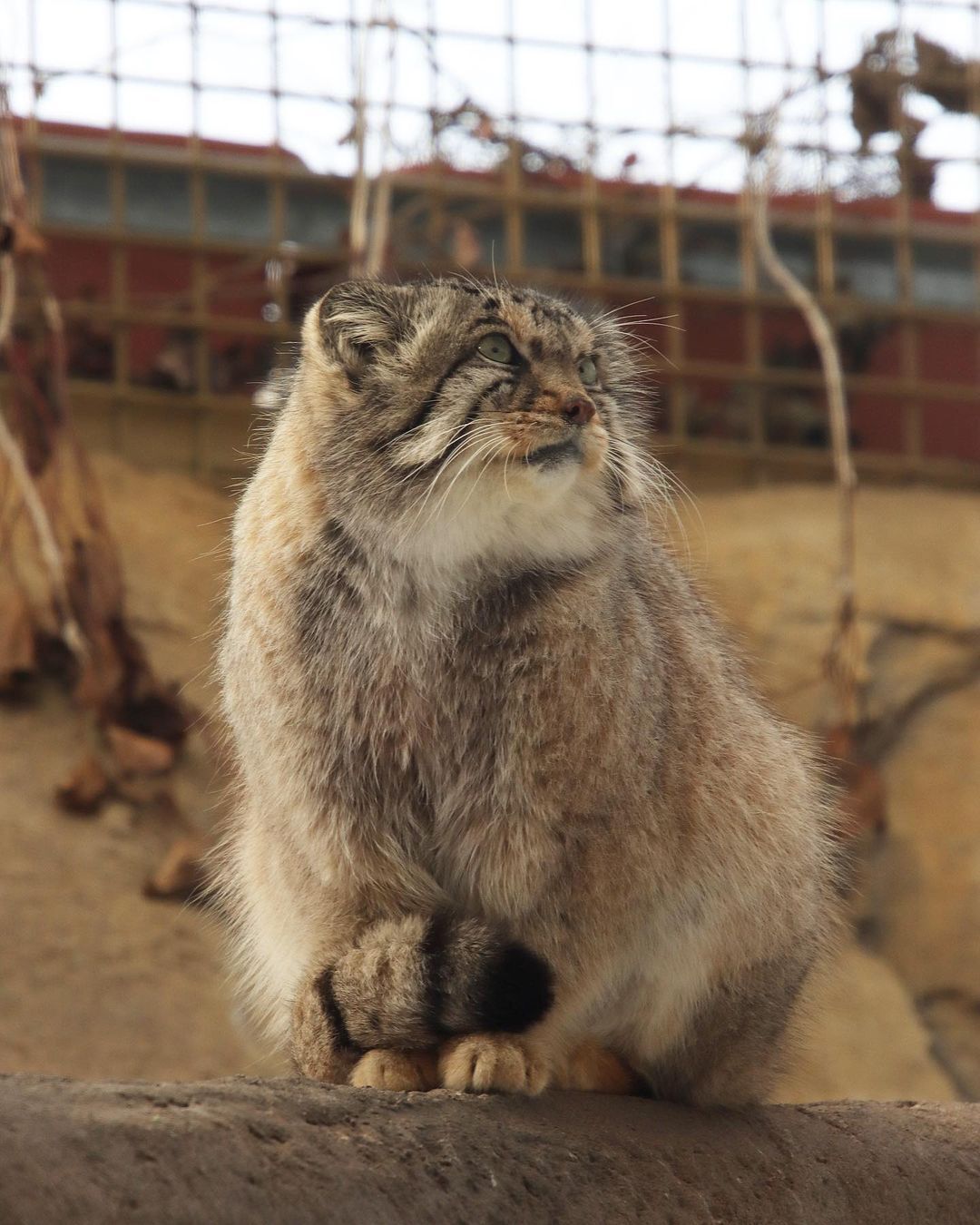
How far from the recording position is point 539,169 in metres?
8.12

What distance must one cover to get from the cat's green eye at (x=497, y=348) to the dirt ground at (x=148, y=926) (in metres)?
1.85

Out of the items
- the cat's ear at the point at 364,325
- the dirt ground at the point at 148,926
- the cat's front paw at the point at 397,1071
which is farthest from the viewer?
the dirt ground at the point at 148,926

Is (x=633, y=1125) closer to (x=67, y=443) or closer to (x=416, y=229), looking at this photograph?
(x=67, y=443)

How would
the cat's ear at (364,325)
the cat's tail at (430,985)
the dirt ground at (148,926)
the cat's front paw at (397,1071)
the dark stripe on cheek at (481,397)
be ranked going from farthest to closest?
the dirt ground at (148,926) → the cat's ear at (364,325) → the dark stripe on cheek at (481,397) → the cat's front paw at (397,1071) → the cat's tail at (430,985)

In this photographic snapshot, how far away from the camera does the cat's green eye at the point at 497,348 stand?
10.7ft

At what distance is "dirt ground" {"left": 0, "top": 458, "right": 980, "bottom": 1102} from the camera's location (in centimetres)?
562

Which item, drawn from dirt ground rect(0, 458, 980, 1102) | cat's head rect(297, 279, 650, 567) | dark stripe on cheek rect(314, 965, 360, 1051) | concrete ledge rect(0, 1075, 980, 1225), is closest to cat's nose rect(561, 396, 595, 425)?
cat's head rect(297, 279, 650, 567)

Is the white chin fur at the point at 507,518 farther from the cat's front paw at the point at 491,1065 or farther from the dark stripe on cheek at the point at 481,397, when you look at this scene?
the cat's front paw at the point at 491,1065

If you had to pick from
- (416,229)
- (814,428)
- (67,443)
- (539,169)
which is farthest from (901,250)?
(67,443)

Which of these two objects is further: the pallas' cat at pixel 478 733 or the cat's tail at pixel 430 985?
the pallas' cat at pixel 478 733

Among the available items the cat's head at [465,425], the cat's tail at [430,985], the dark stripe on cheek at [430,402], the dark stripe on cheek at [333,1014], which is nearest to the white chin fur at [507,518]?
the cat's head at [465,425]

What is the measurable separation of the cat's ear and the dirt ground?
1.64 meters

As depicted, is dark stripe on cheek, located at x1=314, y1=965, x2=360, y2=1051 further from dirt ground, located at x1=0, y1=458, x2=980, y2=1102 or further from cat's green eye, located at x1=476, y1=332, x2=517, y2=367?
dirt ground, located at x1=0, y1=458, x2=980, y2=1102

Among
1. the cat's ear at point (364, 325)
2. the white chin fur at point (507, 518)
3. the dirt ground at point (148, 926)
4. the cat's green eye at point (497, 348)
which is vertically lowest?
the dirt ground at point (148, 926)
